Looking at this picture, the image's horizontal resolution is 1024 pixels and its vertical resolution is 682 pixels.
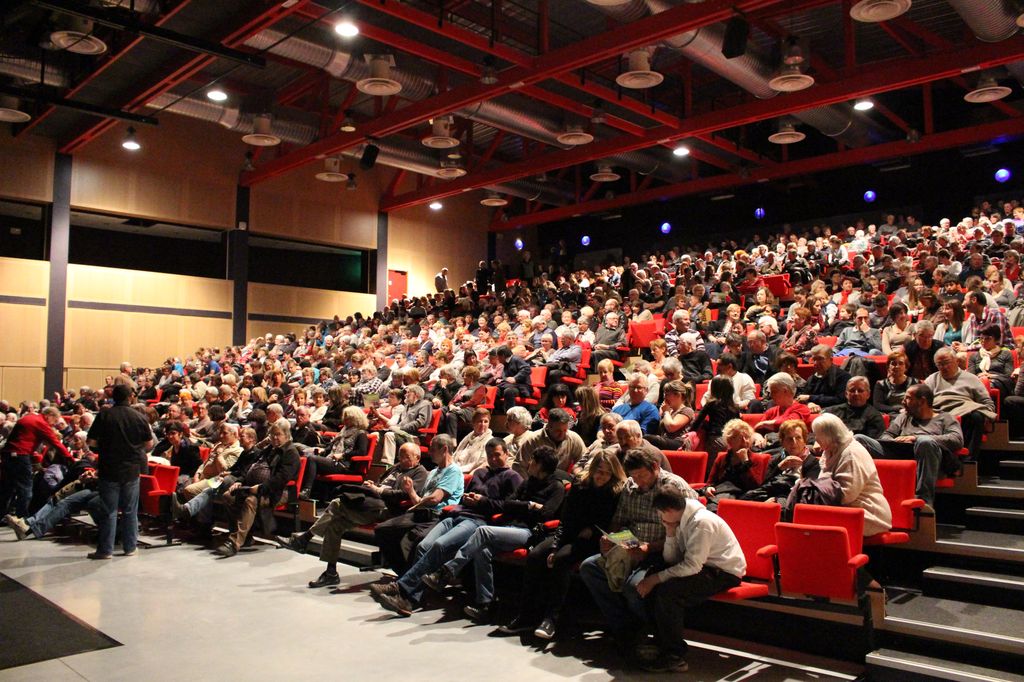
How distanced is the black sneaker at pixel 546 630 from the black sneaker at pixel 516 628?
0.14 meters

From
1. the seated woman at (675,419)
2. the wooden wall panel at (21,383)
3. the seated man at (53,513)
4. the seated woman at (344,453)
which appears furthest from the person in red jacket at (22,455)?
the wooden wall panel at (21,383)

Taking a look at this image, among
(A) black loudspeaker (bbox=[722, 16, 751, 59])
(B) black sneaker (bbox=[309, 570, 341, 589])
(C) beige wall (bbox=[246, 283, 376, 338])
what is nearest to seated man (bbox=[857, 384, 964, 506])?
(B) black sneaker (bbox=[309, 570, 341, 589])

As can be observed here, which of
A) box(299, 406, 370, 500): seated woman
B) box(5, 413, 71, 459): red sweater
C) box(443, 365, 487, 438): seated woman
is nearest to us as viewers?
box(299, 406, 370, 500): seated woman

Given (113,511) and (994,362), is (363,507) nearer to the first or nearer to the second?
(113,511)

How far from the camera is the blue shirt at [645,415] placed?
528 centimetres

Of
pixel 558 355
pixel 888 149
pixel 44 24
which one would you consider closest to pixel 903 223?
pixel 888 149

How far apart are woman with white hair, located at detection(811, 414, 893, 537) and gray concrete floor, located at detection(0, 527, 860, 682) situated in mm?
680

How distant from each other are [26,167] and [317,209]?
17.2ft

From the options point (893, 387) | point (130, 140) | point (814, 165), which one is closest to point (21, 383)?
point (130, 140)

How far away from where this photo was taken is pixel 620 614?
354 centimetres

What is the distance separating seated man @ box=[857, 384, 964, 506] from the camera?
3979mm

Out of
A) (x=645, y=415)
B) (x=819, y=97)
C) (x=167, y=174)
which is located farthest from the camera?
(x=167, y=174)

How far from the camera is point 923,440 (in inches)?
158

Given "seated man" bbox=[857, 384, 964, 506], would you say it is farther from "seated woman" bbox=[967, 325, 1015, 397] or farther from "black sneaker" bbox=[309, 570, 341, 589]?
"black sneaker" bbox=[309, 570, 341, 589]
